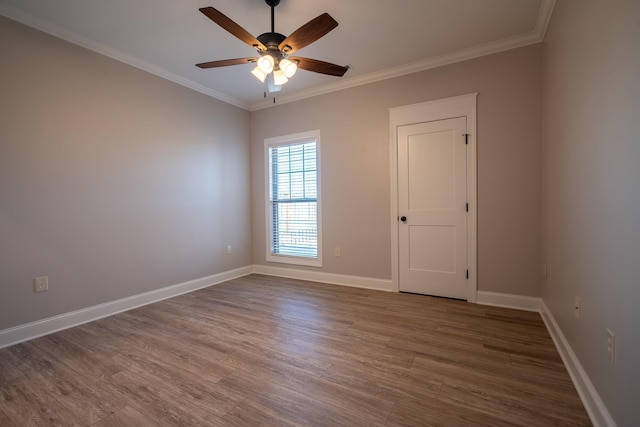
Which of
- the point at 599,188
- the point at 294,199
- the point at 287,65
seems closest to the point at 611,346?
the point at 599,188

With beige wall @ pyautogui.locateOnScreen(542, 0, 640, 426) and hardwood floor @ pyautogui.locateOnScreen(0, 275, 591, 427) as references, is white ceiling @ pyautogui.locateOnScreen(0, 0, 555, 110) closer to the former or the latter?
beige wall @ pyautogui.locateOnScreen(542, 0, 640, 426)

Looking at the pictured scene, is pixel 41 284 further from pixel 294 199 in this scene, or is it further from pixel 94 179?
pixel 294 199

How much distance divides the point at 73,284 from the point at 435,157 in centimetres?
397

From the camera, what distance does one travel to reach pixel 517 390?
1.61 m

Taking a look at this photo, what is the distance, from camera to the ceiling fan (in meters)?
1.83

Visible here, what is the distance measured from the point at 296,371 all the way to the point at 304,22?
2.86m

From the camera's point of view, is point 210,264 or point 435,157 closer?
point 435,157

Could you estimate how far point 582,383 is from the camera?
5.13 ft

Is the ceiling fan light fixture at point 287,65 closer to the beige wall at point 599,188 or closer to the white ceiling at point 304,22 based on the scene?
the white ceiling at point 304,22

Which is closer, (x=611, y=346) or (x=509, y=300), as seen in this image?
(x=611, y=346)

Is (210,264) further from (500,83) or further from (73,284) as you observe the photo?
(500,83)

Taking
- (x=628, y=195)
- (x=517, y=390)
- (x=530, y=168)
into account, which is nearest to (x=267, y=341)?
(x=517, y=390)

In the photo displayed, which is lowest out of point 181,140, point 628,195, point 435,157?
point 628,195

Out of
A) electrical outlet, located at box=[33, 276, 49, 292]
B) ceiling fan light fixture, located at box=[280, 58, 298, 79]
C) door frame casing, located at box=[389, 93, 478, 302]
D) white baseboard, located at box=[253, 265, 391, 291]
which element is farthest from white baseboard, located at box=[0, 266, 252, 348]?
ceiling fan light fixture, located at box=[280, 58, 298, 79]
